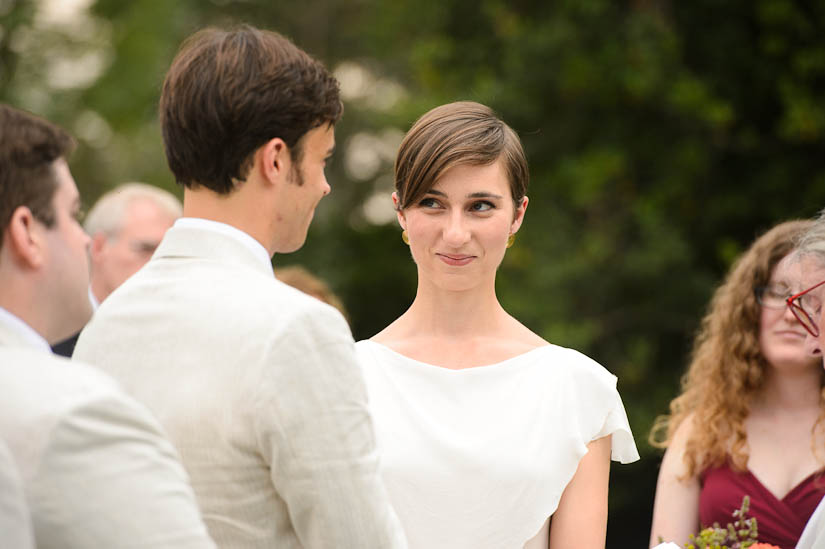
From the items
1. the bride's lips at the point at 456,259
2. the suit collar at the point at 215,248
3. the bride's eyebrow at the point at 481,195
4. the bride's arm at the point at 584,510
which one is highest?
the bride's eyebrow at the point at 481,195

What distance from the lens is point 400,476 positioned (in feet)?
11.2

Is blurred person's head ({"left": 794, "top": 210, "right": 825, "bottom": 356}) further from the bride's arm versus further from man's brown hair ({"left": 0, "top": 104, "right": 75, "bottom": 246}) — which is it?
man's brown hair ({"left": 0, "top": 104, "right": 75, "bottom": 246})

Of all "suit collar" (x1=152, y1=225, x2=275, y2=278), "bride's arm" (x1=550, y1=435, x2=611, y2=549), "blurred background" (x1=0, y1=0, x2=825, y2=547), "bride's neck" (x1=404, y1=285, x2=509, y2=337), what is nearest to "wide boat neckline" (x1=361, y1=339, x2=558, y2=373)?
"bride's neck" (x1=404, y1=285, x2=509, y2=337)

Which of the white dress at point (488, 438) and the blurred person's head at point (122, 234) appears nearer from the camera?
the white dress at point (488, 438)

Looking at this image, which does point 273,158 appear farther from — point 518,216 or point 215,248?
point 518,216

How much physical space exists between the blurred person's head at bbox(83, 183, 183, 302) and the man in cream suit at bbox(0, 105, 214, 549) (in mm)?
3502

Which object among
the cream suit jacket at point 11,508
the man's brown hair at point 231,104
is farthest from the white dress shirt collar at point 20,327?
the man's brown hair at point 231,104

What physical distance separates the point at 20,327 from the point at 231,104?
0.68 meters

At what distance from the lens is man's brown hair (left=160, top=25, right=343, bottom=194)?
2.28 meters

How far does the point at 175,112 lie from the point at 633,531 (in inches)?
413

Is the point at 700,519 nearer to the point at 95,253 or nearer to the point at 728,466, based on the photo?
the point at 728,466

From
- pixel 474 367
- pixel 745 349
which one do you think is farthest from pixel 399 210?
pixel 745 349

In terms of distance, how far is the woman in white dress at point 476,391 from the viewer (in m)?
3.38

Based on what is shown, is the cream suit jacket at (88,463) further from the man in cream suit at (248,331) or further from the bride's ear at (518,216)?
the bride's ear at (518,216)
